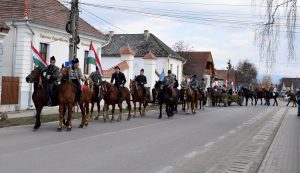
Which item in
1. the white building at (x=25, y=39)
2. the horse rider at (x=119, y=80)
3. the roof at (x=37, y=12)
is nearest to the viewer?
the horse rider at (x=119, y=80)

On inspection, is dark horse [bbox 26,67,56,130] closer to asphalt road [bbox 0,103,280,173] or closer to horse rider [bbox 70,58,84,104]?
asphalt road [bbox 0,103,280,173]

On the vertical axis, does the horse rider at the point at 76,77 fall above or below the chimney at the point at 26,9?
below

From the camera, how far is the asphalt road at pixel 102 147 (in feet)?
28.9

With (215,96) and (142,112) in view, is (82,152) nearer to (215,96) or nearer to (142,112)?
(142,112)

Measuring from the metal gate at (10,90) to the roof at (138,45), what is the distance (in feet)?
86.4

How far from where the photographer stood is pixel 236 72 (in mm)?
122688

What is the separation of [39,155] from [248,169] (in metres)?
4.56

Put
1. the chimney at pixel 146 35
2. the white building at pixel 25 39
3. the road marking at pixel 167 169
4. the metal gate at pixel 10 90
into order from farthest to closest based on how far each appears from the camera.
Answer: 1. the chimney at pixel 146 35
2. the white building at pixel 25 39
3. the metal gate at pixel 10 90
4. the road marking at pixel 167 169

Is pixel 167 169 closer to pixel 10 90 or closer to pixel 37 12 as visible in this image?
pixel 10 90

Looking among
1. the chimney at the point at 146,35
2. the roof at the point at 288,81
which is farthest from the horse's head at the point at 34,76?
the roof at the point at 288,81

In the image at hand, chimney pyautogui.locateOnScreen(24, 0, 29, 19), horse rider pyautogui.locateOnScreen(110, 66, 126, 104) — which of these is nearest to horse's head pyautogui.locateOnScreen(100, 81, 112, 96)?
horse rider pyautogui.locateOnScreen(110, 66, 126, 104)

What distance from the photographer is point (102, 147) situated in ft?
37.4

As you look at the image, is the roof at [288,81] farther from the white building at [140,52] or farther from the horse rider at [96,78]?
the horse rider at [96,78]

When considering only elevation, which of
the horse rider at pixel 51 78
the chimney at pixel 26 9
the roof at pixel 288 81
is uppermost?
the roof at pixel 288 81
